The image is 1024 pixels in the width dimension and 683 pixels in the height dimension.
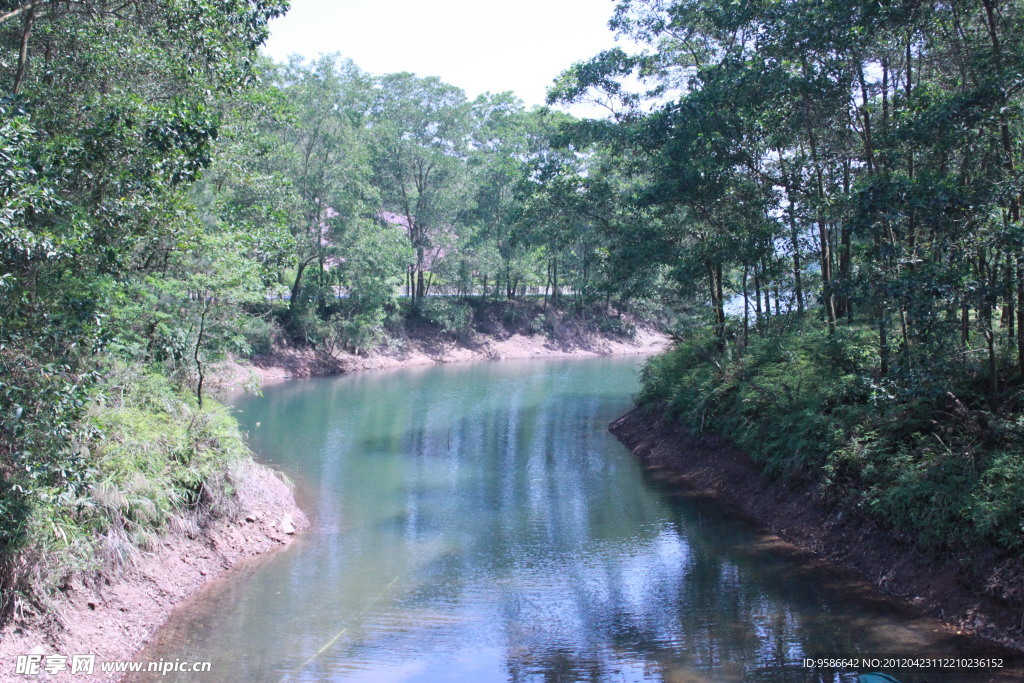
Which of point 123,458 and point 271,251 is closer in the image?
point 123,458

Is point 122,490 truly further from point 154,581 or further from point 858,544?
point 858,544

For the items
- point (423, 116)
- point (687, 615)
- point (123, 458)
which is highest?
point (423, 116)

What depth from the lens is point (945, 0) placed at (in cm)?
1135

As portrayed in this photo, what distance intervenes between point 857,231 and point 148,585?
11.0 metres

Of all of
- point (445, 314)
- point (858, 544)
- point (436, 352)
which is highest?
point (445, 314)

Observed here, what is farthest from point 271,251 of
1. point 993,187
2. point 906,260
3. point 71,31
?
point 993,187

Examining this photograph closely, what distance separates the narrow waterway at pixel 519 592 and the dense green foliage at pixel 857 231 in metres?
1.98

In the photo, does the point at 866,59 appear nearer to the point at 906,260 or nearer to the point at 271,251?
the point at 906,260

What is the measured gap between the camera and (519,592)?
420 inches

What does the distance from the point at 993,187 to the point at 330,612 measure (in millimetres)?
10257

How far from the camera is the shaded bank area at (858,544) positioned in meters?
8.77

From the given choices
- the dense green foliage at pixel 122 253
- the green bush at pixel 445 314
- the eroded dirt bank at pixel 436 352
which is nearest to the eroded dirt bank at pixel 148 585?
the dense green foliage at pixel 122 253

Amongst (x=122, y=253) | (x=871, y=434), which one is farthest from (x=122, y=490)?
(x=871, y=434)

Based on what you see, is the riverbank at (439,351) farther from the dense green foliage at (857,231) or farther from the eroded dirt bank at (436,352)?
the dense green foliage at (857,231)
